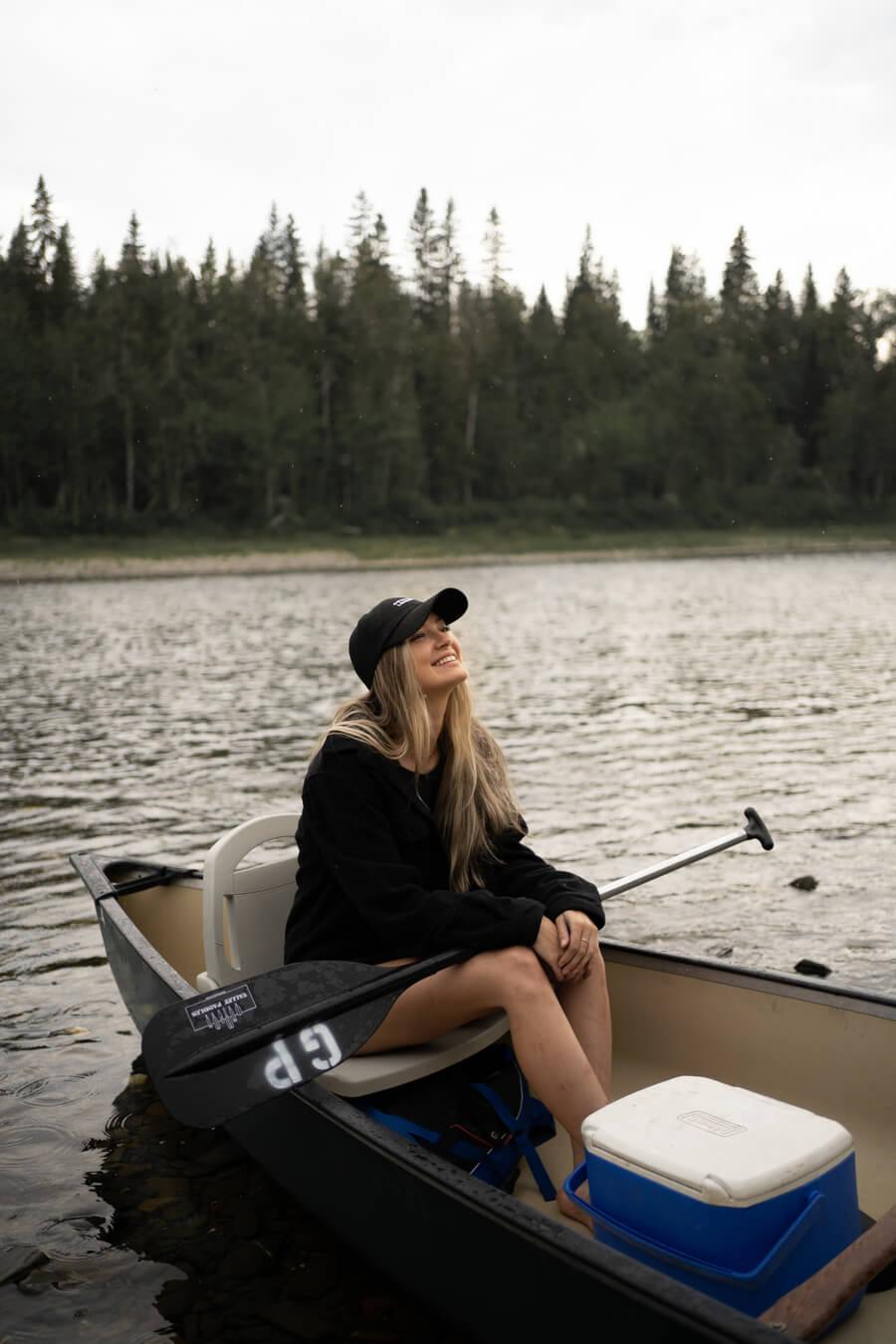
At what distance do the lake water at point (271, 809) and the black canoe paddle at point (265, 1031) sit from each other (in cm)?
81

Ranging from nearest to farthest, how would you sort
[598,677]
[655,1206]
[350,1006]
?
[655,1206] → [350,1006] → [598,677]

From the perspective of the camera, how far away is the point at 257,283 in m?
71.7

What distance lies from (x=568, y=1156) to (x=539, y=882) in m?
0.80

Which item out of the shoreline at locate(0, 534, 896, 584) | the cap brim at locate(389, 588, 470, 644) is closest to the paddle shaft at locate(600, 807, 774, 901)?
the cap brim at locate(389, 588, 470, 644)

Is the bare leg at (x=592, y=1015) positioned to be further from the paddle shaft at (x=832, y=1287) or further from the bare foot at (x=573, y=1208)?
the paddle shaft at (x=832, y=1287)

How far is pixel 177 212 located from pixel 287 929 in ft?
274

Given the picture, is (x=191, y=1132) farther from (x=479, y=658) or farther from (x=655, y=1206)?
(x=479, y=658)

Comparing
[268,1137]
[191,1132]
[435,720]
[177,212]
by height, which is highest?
[177,212]

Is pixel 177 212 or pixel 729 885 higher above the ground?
pixel 177 212

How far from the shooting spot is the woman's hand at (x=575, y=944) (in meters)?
3.44

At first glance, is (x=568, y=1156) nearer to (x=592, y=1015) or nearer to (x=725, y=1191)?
(x=592, y=1015)

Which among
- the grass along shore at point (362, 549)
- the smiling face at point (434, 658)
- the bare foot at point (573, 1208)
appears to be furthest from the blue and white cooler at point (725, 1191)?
the grass along shore at point (362, 549)

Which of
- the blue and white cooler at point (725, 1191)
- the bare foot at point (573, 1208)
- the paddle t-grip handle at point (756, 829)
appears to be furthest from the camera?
the paddle t-grip handle at point (756, 829)

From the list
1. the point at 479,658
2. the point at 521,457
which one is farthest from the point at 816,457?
the point at 479,658
